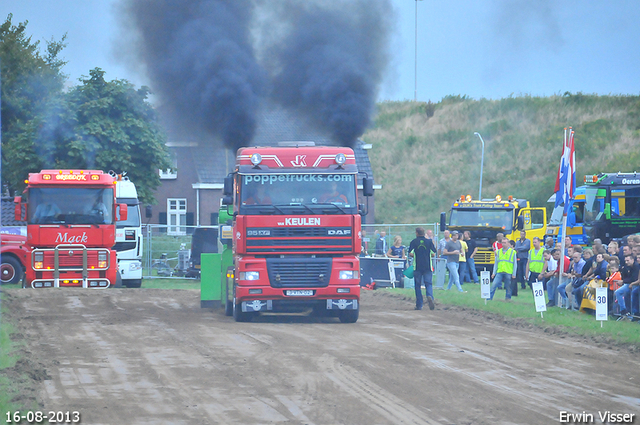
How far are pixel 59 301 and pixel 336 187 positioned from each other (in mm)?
8478

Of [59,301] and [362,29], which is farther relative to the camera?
[362,29]

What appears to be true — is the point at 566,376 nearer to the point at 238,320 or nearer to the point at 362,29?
the point at 238,320

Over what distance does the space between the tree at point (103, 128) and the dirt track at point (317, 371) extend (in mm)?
14937

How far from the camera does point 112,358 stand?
1023cm

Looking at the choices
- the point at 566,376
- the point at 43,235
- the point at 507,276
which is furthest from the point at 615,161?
the point at 566,376

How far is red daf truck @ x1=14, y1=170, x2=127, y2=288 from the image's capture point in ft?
65.2

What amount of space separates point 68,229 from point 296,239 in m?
8.50

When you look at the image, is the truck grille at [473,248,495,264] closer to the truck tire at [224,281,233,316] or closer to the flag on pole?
the flag on pole

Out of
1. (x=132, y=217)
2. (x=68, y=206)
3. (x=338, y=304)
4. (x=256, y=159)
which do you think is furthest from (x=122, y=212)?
(x=338, y=304)

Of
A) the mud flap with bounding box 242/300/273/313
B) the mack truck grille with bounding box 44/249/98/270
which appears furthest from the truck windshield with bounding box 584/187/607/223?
the mack truck grille with bounding box 44/249/98/270

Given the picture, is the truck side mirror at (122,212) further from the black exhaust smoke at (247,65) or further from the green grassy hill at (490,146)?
the green grassy hill at (490,146)

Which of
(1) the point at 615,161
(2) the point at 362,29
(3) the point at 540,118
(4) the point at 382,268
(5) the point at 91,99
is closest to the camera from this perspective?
(2) the point at 362,29

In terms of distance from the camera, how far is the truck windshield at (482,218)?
2923cm

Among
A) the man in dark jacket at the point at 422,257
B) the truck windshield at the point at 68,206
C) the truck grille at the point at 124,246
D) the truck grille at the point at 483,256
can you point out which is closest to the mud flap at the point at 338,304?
the man in dark jacket at the point at 422,257
